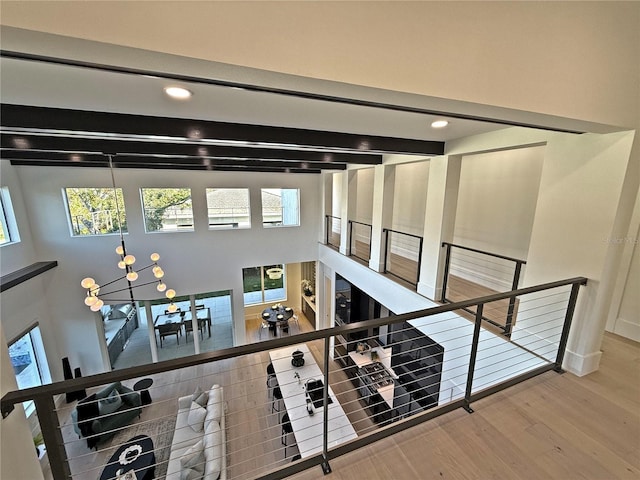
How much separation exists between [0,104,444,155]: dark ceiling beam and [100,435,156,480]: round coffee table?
413 cm

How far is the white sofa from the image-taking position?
3588mm

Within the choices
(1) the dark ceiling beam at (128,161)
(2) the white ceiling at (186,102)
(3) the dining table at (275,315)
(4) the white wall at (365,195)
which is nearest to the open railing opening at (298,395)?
(3) the dining table at (275,315)

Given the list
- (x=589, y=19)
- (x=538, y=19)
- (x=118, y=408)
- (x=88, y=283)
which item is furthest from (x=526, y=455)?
(x=118, y=408)

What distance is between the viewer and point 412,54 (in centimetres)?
126

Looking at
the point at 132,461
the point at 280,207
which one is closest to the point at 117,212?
the point at 280,207

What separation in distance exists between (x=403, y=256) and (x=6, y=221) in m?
8.02

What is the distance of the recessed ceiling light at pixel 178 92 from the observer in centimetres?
183

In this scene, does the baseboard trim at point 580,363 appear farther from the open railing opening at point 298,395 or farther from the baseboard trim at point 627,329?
the baseboard trim at point 627,329

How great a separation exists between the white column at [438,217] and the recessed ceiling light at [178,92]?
315 centimetres

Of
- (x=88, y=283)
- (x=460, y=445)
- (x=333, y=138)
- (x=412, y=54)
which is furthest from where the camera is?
(x=88, y=283)

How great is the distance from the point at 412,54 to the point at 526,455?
7.99ft

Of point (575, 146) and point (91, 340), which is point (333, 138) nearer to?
point (575, 146)

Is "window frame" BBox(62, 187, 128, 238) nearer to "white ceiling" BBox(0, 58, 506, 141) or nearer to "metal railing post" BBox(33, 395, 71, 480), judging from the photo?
"white ceiling" BBox(0, 58, 506, 141)

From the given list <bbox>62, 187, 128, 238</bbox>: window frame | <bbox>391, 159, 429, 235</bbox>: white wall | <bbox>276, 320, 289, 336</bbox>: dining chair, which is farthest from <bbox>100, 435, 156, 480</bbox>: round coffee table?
<bbox>391, 159, 429, 235</bbox>: white wall
